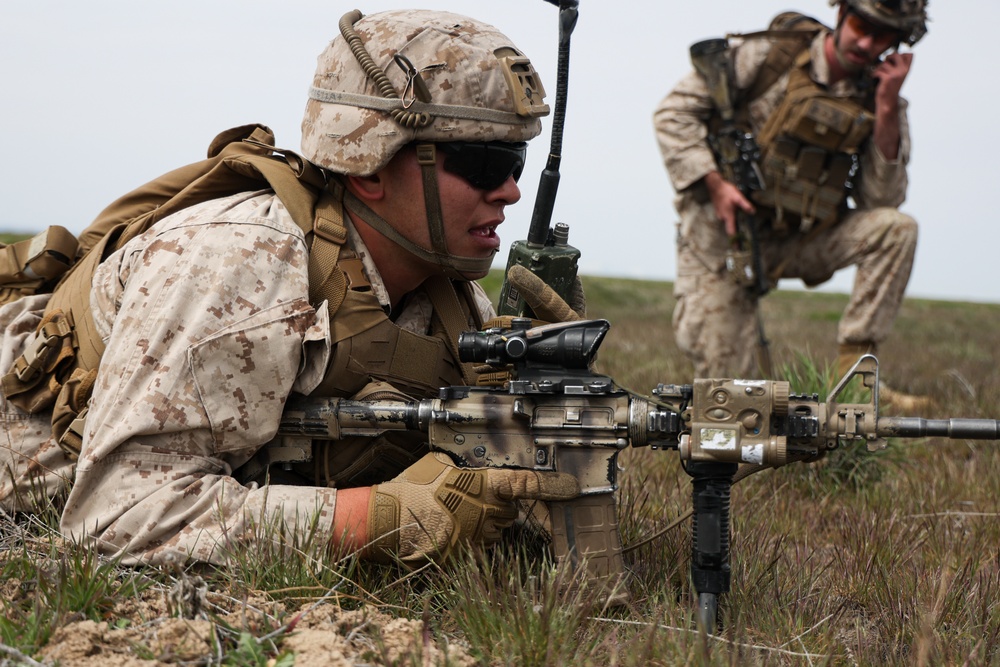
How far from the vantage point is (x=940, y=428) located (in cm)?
290

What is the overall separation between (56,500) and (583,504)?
182 centimetres

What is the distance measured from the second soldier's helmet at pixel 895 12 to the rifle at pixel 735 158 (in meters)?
1.00

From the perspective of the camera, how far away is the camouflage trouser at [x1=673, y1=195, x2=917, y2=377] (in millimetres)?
7973

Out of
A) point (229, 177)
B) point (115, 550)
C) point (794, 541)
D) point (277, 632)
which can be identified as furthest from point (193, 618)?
point (794, 541)

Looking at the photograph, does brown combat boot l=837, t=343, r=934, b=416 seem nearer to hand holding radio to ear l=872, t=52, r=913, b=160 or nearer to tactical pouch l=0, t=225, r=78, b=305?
hand holding radio to ear l=872, t=52, r=913, b=160

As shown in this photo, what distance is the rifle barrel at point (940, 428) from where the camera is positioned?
115 inches

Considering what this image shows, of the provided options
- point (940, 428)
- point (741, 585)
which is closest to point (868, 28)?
point (940, 428)

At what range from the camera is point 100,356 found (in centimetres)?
335

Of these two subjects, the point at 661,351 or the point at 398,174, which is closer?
the point at 398,174

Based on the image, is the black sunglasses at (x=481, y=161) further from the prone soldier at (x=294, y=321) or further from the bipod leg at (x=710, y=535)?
the bipod leg at (x=710, y=535)

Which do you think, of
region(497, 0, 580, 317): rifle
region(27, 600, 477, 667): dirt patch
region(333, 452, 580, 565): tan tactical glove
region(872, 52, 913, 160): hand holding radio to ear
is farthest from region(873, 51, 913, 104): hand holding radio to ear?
region(27, 600, 477, 667): dirt patch

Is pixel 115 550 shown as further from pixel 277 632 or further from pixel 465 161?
pixel 465 161

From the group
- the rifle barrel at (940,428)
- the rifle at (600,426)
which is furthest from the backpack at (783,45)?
the rifle barrel at (940,428)

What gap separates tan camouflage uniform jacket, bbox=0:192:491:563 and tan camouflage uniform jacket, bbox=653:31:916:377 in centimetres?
528
